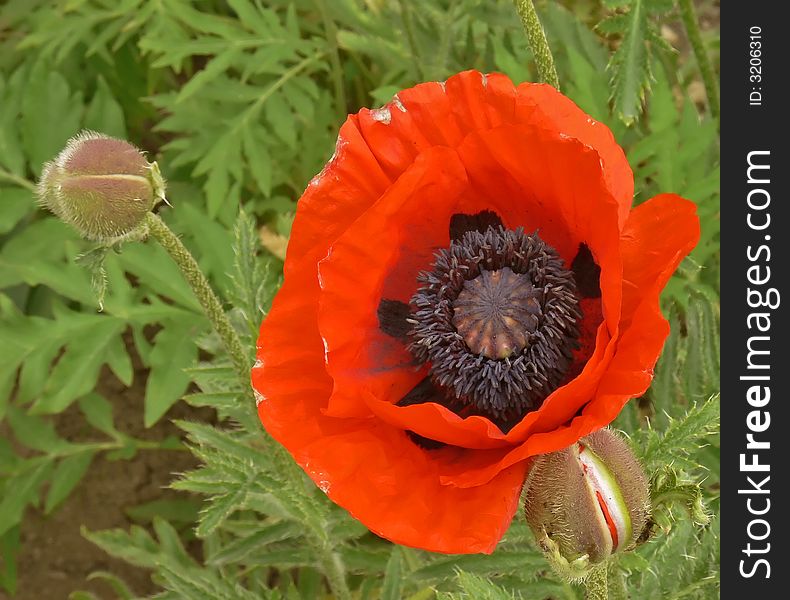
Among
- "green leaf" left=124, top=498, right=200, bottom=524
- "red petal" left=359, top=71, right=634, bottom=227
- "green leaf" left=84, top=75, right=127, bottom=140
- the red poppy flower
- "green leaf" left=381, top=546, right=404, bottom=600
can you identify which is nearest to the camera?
the red poppy flower

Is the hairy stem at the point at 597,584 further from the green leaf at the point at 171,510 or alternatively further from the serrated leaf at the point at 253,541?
the green leaf at the point at 171,510

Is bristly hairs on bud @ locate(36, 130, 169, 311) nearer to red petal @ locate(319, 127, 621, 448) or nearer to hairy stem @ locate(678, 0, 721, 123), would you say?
red petal @ locate(319, 127, 621, 448)

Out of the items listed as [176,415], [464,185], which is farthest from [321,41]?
[464,185]

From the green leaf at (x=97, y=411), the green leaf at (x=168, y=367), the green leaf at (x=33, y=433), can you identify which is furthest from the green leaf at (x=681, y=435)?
the green leaf at (x=33, y=433)

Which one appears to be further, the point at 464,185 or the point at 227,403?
the point at 227,403

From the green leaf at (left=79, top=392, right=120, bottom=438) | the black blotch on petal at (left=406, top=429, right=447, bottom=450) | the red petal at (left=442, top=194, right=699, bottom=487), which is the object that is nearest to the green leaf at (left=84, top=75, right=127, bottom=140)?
the green leaf at (left=79, top=392, right=120, bottom=438)
